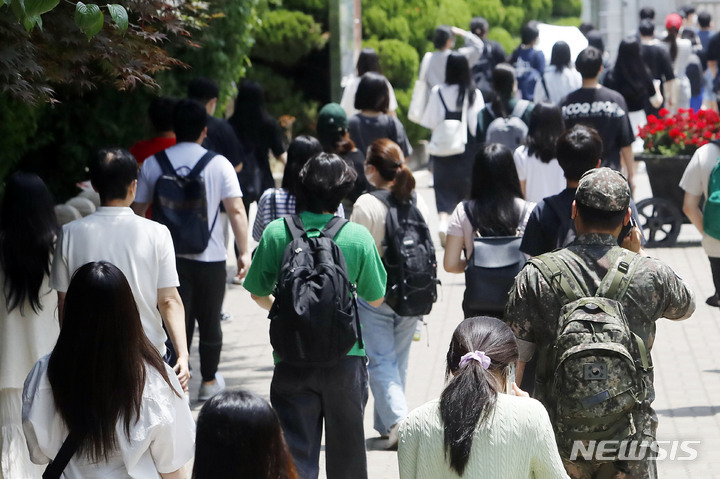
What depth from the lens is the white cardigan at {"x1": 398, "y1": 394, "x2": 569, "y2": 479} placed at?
3.41m

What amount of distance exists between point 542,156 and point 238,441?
5690mm

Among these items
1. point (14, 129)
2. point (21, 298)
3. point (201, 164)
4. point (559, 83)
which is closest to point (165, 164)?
point (201, 164)

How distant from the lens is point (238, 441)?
2.94 metres

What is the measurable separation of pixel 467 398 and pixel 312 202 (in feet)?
6.84

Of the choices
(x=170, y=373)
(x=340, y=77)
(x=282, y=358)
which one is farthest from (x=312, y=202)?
(x=340, y=77)

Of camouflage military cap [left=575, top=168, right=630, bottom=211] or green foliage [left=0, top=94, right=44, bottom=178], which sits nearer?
camouflage military cap [left=575, top=168, right=630, bottom=211]

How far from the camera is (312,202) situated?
5359 millimetres

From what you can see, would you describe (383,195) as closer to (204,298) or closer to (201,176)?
(201,176)

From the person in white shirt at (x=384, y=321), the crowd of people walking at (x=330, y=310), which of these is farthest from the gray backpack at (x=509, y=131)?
the person in white shirt at (x=384, y=321)

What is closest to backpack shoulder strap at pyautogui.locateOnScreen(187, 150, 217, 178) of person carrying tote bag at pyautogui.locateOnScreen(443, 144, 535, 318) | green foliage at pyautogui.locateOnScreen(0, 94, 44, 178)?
person carrying tote bag at pyautogui.locateOnScreen(443, 144, 535, 318)

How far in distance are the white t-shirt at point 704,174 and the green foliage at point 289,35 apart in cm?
1060

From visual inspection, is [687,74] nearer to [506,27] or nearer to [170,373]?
[506,27]

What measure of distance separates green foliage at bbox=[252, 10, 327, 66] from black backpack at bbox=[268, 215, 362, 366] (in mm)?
12394

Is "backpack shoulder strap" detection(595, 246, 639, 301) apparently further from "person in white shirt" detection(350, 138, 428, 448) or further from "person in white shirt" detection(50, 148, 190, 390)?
"person in white shirt" detection(350, 138, 428, 448)
